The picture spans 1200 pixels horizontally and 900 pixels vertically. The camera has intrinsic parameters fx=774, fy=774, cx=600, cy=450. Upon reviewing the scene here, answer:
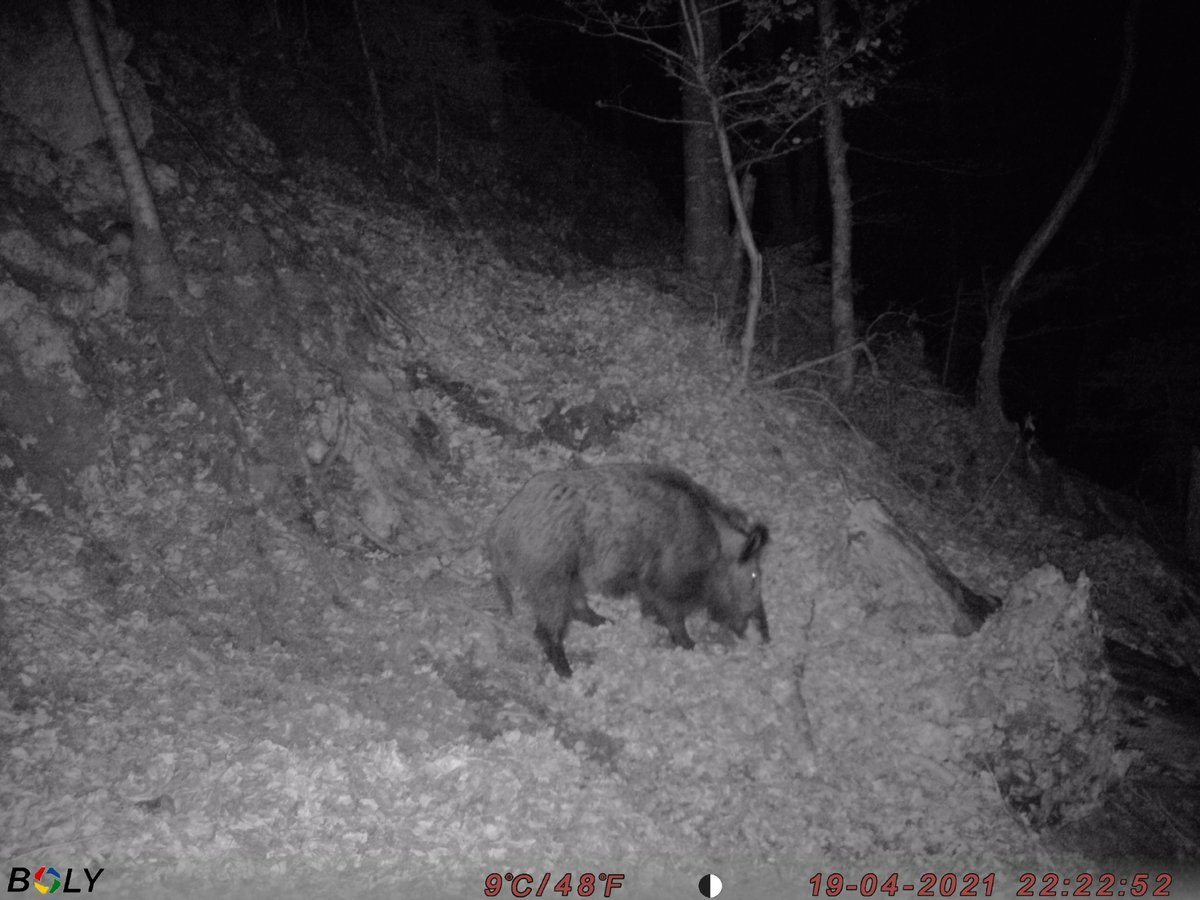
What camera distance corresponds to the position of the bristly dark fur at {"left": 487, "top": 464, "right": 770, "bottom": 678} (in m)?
6.73

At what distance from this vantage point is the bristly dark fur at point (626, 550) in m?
6.73

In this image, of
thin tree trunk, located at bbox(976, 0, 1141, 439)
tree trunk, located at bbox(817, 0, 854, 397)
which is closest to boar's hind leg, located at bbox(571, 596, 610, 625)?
tree trunk, located at bbox(817, 0, 854, 397)

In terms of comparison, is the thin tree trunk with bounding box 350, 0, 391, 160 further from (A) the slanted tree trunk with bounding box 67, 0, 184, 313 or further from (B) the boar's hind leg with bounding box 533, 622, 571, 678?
(B) the boar's hind leg with bounding box 533, 622, 571, 678

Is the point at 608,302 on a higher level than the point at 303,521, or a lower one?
higher

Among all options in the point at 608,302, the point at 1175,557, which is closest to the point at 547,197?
the point at 608,302

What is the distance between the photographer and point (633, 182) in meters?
16.0

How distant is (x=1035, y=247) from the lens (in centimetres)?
1287

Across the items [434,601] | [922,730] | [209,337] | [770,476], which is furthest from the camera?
[770,476]

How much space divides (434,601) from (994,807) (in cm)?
479

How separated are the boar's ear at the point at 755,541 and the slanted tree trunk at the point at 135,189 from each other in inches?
245

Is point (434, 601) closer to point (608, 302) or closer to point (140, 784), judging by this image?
point (140, 784)

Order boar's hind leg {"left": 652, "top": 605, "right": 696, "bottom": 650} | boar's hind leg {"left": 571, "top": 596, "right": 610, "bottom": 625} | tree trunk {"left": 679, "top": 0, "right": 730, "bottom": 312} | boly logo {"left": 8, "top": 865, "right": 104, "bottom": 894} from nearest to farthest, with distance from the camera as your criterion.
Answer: boly logo {"left": 8, "top": 865, "right": 104, "bottom": 894}
boar's hind leg {"left": 652, "top": 605, "right": 696, "bottom": 650}
boar's hind leg {"left": 571, "top": 596, "right": 610, "bottom": 625}
tree trunk {"left": 679, "top": 0, "right": 730, "bottom": 312}

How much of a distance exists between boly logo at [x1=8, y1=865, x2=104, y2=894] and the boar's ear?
5153 millimetres

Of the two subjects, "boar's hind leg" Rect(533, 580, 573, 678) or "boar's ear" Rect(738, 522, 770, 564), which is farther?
"boar's ear" Rect(738, 522, 770, 564)
